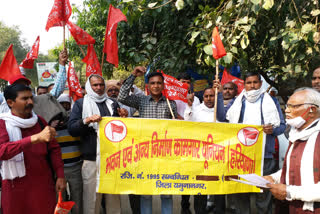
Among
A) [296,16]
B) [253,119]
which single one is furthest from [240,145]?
[296,16]

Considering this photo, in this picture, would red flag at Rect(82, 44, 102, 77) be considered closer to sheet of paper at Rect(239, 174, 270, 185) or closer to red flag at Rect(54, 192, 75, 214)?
red flag at Rect(54, 192, 75, 214)

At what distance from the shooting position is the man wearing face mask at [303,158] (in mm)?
2223

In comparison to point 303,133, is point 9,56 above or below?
above

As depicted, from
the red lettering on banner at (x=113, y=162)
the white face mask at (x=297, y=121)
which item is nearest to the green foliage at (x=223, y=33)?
the white face mask at (x=297, y=121)

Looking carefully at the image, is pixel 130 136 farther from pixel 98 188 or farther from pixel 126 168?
pixel 98 188

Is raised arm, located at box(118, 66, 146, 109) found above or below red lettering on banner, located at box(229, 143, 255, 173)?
above

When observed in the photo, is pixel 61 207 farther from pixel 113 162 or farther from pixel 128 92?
pixel 128 92

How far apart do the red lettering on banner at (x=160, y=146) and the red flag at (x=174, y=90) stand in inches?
31.7

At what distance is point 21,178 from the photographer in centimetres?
276

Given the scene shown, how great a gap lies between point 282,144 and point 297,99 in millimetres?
2793

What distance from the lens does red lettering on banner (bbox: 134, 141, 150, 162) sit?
12.0 ft

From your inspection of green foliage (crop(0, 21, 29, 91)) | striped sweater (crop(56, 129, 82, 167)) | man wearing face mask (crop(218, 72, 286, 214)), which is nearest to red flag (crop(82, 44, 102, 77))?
striped sweater (crop(56, 129, 82, 167))

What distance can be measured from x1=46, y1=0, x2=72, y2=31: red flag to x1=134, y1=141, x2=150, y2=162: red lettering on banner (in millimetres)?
2206

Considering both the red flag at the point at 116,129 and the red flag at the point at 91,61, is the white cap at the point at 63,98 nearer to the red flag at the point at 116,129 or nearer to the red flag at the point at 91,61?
the red flag at the point at 91,61
